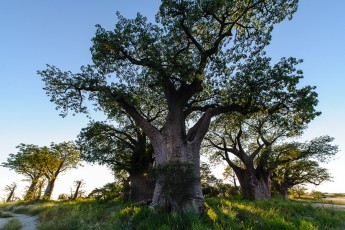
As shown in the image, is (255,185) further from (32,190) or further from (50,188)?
(32,190)

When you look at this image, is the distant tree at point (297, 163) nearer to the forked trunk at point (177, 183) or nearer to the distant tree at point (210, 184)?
the distant tree at point (210, 184)

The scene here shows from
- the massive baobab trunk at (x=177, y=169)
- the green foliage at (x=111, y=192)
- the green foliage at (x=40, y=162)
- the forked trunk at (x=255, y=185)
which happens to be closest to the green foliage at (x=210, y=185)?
the forked trunk at (x=255, y=185)

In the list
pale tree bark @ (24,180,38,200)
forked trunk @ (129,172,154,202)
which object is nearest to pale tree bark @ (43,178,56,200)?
pale tree bark @ (24,180,38,200)

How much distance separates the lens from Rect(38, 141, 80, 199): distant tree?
26797mm

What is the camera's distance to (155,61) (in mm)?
9727

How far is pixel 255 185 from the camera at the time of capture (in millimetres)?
16953

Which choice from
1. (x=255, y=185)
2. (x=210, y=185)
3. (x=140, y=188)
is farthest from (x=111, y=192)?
(x=255, y=185)

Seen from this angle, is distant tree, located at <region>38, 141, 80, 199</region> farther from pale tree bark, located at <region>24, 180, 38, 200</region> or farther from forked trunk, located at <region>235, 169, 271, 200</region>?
forked trunk, located at <region>235, 169, 271, 200</region>

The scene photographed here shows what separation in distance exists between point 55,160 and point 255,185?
24674mm

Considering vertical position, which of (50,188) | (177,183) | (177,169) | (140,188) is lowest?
(177,183)

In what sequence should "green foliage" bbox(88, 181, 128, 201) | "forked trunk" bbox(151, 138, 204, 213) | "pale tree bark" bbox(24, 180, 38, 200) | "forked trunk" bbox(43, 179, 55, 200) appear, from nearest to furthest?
"forked trunk" bbox(151, 138, 204, 213), "green foliage" bbox(88, 181, 128, 201), "forked trunk" bbox(43, 179, 55, 200), "pale tree bark" bbox(24, 180, 38, 200)

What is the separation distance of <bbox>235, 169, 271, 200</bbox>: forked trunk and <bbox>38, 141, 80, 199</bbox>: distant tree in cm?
1988

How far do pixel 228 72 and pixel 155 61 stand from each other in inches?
154

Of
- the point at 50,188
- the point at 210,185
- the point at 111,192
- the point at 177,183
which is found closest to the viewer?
the point at 177,183
